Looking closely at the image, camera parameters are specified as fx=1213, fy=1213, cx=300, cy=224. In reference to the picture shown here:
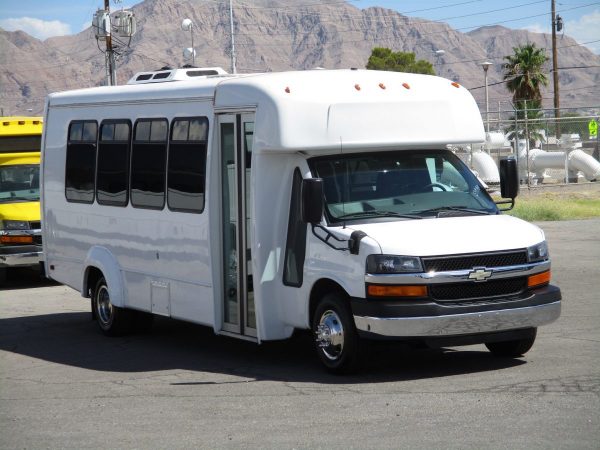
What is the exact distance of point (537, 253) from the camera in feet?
33.2

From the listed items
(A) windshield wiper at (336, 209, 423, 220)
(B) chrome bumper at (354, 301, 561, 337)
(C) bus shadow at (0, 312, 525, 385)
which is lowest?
(C) bus shadow at (0, 312, 525, 385)

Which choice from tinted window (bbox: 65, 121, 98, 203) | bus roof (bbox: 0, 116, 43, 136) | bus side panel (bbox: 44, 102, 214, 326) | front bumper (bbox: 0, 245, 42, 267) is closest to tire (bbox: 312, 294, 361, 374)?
bus side panel (bbox: 44, 102, 214, 326)

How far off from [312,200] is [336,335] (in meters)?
1.15

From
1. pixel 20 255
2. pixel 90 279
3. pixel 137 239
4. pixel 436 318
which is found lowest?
pixel 20 255

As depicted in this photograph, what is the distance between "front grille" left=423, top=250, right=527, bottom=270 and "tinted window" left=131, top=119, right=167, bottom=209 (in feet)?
11.9

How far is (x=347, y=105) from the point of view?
1051 centimetres

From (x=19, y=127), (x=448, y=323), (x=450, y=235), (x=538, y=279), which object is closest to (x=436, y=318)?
(x=448, y=323)

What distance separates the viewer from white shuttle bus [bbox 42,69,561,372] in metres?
9.73

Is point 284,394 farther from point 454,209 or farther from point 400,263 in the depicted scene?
point 454,209

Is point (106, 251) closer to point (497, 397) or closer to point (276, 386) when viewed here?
point (276, 386)

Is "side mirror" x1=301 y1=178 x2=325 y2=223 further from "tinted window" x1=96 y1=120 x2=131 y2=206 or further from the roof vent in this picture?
"tinted window" x1=96 y1=120 x2=131 y2=206

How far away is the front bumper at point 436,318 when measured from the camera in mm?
9586

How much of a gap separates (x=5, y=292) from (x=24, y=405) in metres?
9.68

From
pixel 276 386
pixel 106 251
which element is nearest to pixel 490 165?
pixel 106 251
